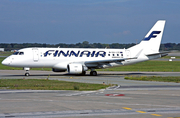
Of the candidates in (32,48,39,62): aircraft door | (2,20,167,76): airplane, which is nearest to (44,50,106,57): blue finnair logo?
(2,20,167,76): airplane

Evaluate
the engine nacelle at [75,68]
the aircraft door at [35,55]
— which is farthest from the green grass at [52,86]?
the aircraft door at [35,55]

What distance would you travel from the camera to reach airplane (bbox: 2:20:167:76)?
1682 inches

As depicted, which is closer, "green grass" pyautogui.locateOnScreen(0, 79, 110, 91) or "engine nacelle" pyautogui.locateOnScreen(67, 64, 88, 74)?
"green grass" pyautogui.locateOnScreen(0, 79, 110, 91)

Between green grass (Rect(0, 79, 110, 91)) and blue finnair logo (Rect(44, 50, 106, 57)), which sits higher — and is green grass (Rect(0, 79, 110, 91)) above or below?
below

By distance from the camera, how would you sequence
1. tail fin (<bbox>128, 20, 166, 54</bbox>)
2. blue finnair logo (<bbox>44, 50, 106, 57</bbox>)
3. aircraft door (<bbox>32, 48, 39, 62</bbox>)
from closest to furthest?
aircraft door (<bbox>32, 48, 39, 62</bbox>)
blue finnair logo (<bbox>44, 50, 106, 57</bbox>)
tail fin (<bbox>128, 20, 166, 54</bbox>)

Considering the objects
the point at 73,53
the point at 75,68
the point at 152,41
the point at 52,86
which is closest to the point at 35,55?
the point at 73,53

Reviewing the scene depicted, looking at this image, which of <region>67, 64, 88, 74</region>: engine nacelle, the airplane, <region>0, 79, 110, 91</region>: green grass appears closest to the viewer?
<region>0, 79, 110, 91</region>: green grass

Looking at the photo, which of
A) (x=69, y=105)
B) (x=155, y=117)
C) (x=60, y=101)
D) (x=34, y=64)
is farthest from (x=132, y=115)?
(x=34, y=64)

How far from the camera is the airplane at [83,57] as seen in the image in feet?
140

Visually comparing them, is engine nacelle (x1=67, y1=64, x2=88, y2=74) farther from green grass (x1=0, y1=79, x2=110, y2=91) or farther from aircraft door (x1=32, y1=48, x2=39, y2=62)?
green grass (x1=0, y1=79, x2=110, y2=91)

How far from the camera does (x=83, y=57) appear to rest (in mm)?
45312

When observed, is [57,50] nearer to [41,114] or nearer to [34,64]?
[34,64]

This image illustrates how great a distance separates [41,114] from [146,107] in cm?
577

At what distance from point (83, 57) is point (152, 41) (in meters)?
12.5
